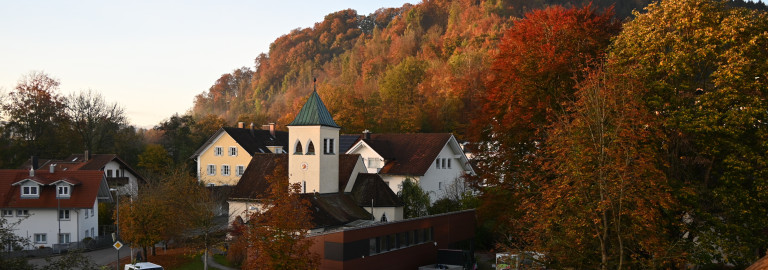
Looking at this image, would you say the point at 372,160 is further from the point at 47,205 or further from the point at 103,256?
the point at 47,205

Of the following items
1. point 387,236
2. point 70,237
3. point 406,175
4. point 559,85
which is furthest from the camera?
point 406,175

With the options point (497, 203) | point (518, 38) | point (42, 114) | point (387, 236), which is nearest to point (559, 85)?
point (518, 38)

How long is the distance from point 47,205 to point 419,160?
26855mm

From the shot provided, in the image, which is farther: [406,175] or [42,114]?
[42,114]

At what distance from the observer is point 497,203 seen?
28719mm

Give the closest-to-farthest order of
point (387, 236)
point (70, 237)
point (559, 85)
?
point (559, 85) < point (387, 236) < point (70, 237)

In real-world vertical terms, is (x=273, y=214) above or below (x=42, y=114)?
below

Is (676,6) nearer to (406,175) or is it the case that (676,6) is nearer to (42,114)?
(406,175)

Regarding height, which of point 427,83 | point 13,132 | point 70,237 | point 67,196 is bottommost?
point 70,237

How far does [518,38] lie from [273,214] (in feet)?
45.9

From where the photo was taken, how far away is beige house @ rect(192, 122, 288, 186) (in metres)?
63.9

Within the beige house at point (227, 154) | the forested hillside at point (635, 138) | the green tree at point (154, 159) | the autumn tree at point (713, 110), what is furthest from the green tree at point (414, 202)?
the green tree at point (154, 159)

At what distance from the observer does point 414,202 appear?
4334 cm

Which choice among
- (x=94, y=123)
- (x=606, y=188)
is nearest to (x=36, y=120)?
(x=94, y=123)
